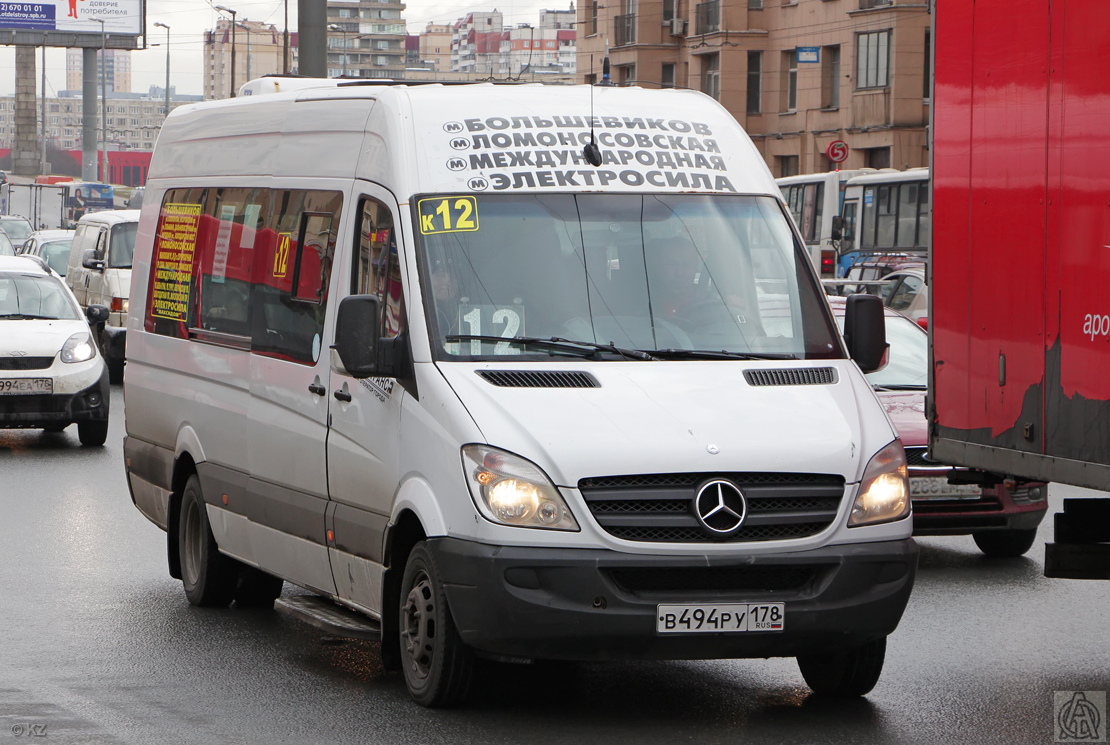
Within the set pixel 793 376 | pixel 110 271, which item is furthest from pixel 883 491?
pixel 110 271

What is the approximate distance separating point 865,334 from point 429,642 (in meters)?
2.11

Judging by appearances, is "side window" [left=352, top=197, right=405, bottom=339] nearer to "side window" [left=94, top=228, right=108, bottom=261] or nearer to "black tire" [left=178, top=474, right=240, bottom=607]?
"black tire" [left=178, top=474, right=240, bottom=607]

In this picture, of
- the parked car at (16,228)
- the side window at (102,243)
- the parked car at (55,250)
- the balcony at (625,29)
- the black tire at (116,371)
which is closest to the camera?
the black tire at (116,371)

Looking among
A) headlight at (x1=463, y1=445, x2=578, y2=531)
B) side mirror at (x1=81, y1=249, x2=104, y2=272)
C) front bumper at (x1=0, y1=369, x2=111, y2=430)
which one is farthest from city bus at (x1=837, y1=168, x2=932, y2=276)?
headlight at (x1=463, y1=445, x2=578, y2=531)

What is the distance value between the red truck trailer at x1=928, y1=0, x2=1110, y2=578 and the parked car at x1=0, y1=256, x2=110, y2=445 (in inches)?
435

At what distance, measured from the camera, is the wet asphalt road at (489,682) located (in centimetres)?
652

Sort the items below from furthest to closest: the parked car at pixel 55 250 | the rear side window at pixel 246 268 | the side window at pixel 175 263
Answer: the parked car at pixel 55 250 → the side window at pixel 175 263 → the rear side window at pixel 246 268

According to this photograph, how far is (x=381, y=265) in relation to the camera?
287 inches

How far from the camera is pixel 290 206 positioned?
322 inches

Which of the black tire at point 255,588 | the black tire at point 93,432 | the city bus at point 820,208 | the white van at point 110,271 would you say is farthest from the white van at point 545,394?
the city bus at point 820,208

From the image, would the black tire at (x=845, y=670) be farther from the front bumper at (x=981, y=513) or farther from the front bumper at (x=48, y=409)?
the front bumper at (x=48, y=409)

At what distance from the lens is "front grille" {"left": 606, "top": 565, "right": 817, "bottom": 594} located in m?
6.29

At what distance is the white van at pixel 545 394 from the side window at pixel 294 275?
0.06 ft

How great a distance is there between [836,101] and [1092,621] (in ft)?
167
